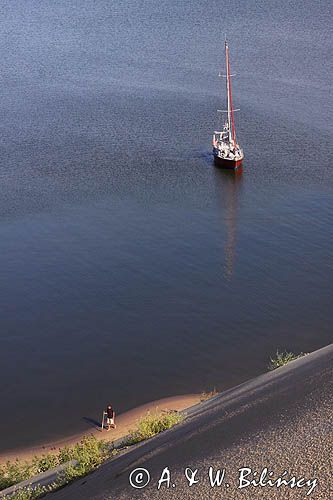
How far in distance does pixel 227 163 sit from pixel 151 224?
8924mm

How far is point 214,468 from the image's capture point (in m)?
13.8

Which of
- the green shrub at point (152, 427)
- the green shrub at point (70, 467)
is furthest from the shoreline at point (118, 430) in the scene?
the green shrub at point (152, 427)

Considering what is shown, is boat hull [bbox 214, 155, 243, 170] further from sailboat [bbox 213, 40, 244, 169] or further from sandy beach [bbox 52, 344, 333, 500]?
sandy beach [bbox 52, 344, 333, 500]

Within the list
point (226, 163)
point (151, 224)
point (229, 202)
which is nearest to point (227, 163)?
point (226, 163)

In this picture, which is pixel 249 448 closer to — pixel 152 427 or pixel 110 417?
pixel 152 427

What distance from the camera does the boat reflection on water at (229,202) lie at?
123ft

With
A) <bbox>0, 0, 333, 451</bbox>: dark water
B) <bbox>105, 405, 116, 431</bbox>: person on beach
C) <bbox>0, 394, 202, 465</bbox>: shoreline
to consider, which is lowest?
<bbox>0, 394, 202, 465</bbox>: shoreline

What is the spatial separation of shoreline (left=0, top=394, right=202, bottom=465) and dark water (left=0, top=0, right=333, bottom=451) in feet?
1.67

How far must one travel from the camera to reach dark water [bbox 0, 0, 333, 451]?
95.5ft

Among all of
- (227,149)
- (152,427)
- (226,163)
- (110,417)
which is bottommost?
(110,417)

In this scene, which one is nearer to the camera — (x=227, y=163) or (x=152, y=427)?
(x=152, y=427)

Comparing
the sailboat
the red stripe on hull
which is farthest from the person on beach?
the sailboat

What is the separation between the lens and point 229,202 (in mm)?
44688

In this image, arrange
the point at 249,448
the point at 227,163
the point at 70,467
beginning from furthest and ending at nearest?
1. the point at 227,163
2. the point at 70,467
3. the point at 249,448
